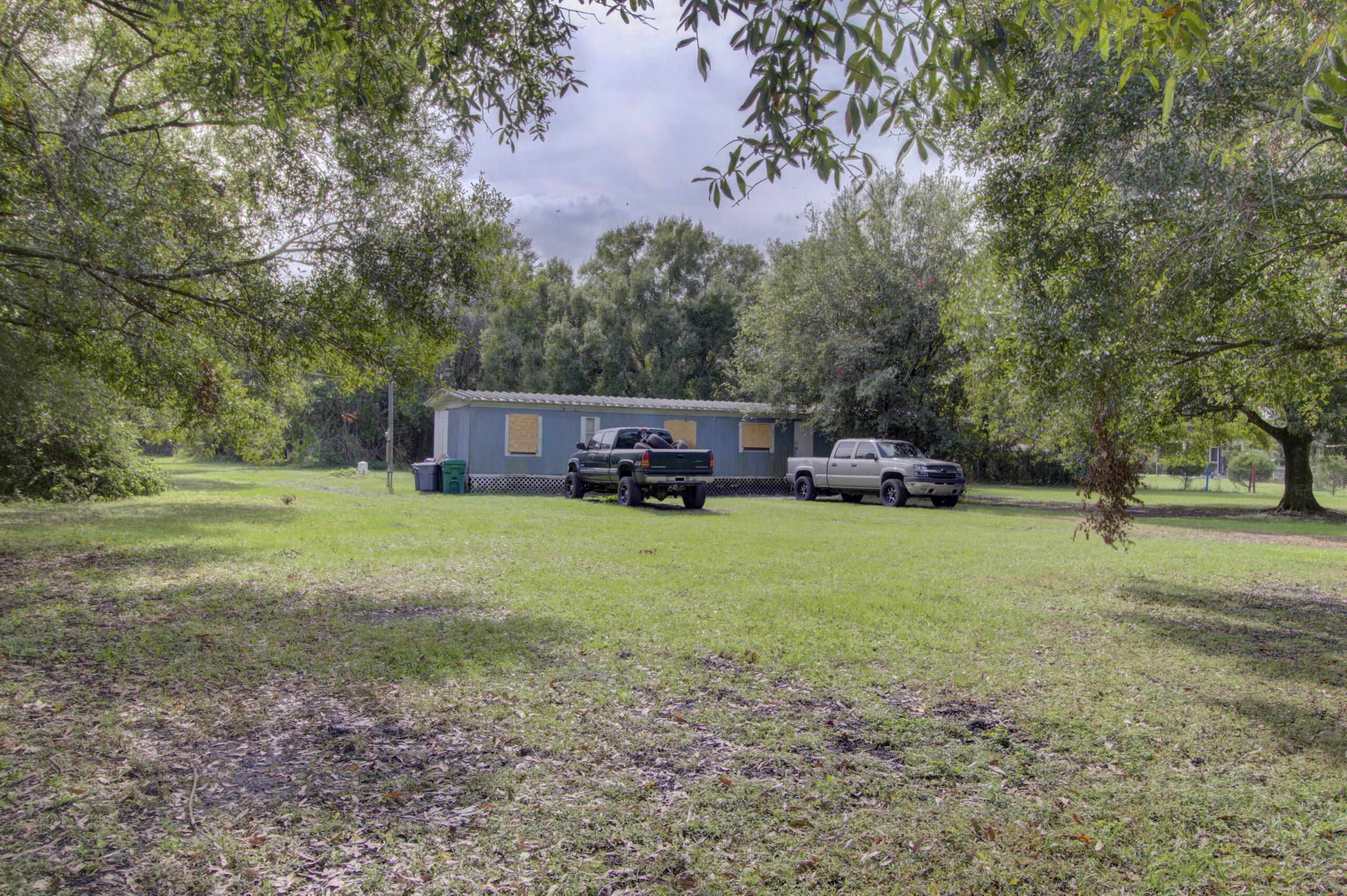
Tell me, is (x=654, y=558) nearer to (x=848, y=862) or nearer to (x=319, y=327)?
(x=319, y=327)

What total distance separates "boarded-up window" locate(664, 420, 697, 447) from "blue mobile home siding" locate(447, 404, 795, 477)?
0.37 ft

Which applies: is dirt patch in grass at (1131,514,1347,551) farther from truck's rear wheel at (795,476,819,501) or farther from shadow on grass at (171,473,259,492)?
shadow on grass at (171,473,259,492)

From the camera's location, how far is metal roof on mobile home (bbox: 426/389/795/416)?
24.7 meters

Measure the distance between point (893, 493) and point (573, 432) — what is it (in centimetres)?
1014

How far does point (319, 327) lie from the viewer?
9586mm

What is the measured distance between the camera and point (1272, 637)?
22.5 ft

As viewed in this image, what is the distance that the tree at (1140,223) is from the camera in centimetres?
679

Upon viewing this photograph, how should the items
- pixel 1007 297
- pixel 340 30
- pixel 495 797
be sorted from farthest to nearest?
pixel 1007 297, pixel 340 30, pixel 495 797

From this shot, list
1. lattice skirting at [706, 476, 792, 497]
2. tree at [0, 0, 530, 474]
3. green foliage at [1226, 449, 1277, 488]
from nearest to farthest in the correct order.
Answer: tree at [0, 0, 530, 474], lattice skirting at [706, 476, 792, 497], green foliage at [1226, 449, 1277, 488]

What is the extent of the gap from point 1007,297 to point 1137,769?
Answer: 5.76 metres

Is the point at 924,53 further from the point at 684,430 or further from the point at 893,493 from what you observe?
the point at 684,430

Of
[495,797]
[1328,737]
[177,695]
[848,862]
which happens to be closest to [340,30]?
[177,695]

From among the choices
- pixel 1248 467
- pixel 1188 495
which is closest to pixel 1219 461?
pixel 1248 467

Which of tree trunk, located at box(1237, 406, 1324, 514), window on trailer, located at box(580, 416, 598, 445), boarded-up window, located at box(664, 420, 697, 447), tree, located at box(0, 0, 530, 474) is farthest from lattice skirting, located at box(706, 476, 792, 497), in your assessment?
tree, located at box(0, 0, 530, 474)
